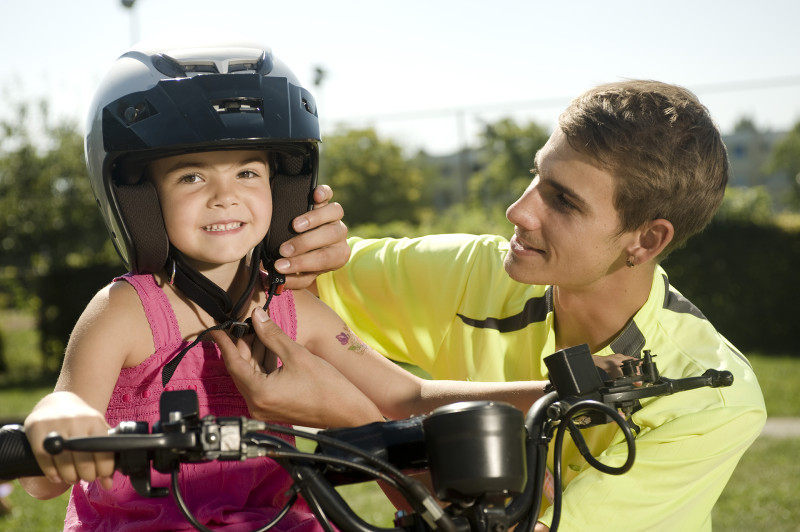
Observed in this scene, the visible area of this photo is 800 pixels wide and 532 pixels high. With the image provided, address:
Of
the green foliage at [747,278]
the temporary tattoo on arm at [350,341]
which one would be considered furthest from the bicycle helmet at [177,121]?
the green foliage at [747,278]

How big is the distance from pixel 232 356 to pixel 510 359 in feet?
4.24

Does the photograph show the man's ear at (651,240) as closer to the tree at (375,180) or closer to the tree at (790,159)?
the tree at (790,159)

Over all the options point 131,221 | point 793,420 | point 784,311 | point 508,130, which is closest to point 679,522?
point 131,221

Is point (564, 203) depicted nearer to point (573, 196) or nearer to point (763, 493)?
point (573, 196)

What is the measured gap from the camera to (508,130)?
1766 cm

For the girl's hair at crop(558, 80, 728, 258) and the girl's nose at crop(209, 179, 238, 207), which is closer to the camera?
the girl's nose at crop(209, 179, 238, 207)

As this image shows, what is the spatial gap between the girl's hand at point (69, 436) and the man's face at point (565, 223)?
5.50ft

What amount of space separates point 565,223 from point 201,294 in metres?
1.23

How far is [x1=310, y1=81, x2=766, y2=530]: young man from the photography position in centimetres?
259

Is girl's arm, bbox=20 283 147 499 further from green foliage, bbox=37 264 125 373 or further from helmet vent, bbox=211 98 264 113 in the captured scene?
green foliage, bbox=37 264 125 373

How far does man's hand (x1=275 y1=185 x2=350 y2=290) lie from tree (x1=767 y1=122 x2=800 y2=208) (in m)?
14.9

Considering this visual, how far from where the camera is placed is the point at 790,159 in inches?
671

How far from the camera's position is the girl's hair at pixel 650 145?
9.82ft

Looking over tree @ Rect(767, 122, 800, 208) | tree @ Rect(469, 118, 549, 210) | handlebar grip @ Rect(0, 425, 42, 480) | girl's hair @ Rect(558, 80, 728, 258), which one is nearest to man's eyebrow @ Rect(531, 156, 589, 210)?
girl's hair @ Rect(558, 80, 728, 258)
